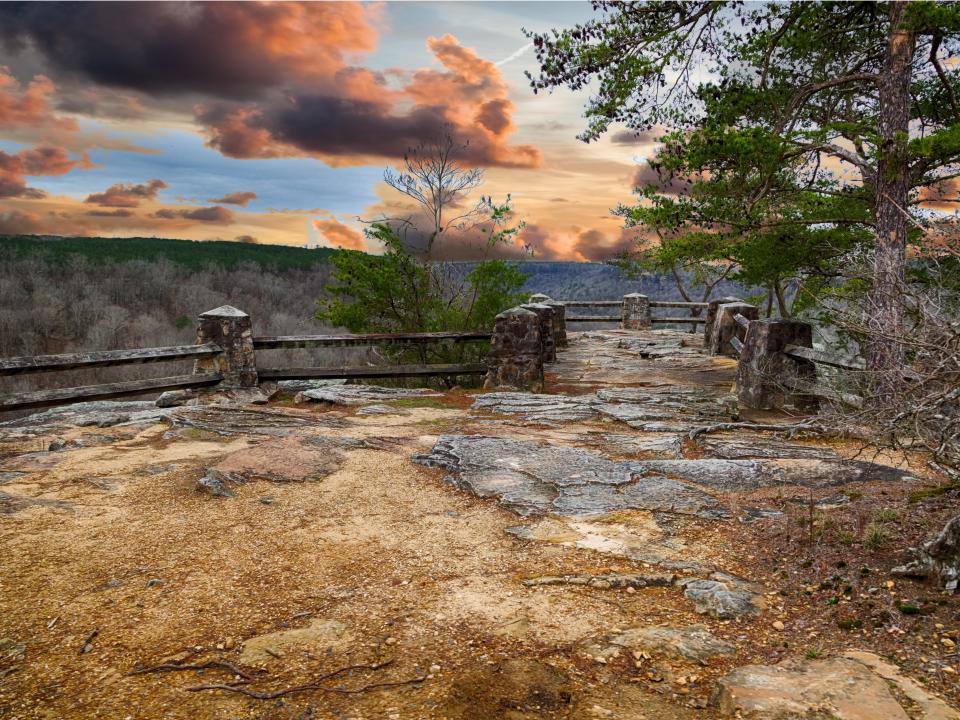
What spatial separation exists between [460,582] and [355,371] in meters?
6.94

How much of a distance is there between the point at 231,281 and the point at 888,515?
79.3m

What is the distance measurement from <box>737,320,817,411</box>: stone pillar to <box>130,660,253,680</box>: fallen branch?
674 cm

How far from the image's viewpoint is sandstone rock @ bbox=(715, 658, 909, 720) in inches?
86.1

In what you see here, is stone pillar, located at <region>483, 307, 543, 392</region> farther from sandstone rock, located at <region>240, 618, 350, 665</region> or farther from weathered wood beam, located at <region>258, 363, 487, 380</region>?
sandstone rock, located at <region>240, 618, 350, 665</region>

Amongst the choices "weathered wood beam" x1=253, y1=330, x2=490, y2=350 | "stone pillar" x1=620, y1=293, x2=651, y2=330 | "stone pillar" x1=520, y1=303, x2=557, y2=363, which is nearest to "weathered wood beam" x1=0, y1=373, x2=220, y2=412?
"weathered wood beam" x1=253, y1=330, x2=490, y2=350

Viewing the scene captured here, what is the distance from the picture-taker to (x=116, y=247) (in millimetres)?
85000

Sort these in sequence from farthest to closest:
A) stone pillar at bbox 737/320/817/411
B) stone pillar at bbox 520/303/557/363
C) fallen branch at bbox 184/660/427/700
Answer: stone pillar at bbox 520/303/557/363 < stone pillar at bbox 737/320/817/411 < fallen branch at bbox 184/660/427/700

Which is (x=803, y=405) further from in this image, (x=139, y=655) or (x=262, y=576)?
(x=139, y=655)

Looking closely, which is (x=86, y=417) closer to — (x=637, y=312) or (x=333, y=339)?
(x=333, y=339)

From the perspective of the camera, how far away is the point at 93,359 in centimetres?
750

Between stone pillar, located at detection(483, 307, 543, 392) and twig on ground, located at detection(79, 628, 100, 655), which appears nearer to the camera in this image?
twig on ground, located at detection(79, 628, 100, 655)

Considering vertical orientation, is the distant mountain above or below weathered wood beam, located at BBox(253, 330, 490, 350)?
above

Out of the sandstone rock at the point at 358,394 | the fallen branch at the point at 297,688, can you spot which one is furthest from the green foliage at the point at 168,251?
the fallen branch at the point at 297,688

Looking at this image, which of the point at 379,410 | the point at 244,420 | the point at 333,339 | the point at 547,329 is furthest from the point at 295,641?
the point at 547,329
